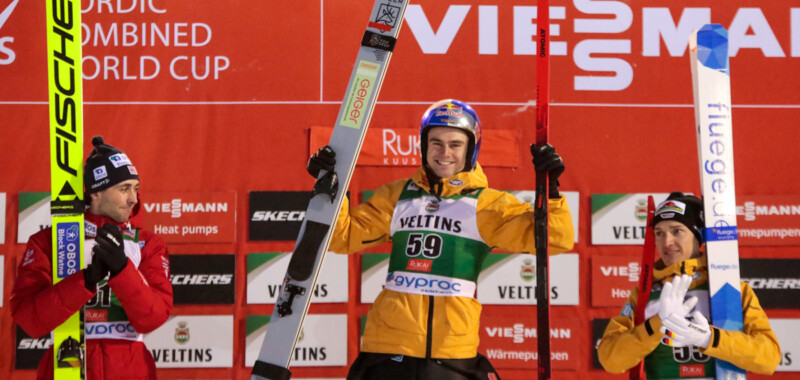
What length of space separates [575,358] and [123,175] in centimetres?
259

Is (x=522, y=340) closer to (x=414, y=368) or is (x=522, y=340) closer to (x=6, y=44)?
(x=414, y=368)

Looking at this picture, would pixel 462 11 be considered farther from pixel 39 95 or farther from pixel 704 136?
pixel 39 95

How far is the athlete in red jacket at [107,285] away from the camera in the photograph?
123 inches


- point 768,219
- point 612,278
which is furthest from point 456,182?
point 768,219

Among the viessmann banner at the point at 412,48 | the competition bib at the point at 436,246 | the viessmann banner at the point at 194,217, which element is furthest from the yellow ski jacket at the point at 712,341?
the viessmann banner at the point at 194,217

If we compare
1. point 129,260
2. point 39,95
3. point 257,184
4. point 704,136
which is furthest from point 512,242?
point 39,95

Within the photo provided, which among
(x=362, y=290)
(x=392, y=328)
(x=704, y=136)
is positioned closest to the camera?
(x=392, y=328)

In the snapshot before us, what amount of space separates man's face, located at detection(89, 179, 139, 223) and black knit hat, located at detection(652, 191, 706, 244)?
2198 millimetres

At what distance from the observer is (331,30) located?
4.52 meters

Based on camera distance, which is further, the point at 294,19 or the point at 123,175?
the point at 294,19

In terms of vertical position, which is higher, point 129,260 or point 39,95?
point 39,95

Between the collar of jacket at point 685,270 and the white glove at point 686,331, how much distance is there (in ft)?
0.81

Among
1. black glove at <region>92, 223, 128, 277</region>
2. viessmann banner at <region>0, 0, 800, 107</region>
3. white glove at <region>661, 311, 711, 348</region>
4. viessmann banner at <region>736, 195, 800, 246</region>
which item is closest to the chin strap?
white glove at <region>661, 311, 711, 348</region>

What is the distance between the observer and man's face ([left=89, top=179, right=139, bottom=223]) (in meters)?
3.42
